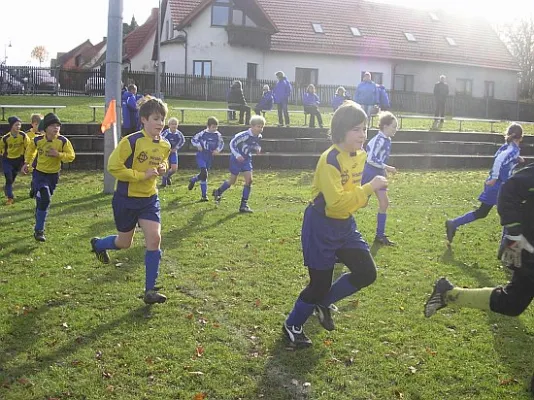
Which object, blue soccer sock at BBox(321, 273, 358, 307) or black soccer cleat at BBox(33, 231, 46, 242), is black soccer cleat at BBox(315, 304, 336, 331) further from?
black soccer cleat at BBox(33, 231, 46, 242)

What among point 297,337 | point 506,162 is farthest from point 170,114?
point 297,337

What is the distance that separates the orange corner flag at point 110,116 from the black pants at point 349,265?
827 centimetres

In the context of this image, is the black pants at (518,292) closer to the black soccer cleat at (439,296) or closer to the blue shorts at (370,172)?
the black soccer cleat at (439,296)

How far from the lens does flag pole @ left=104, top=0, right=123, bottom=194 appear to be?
533 inches

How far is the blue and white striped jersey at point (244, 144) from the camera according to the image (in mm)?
12211

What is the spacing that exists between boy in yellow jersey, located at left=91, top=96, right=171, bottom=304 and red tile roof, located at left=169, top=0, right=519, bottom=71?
122ft

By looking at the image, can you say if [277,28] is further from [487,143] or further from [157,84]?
[487,143]

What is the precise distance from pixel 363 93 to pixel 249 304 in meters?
16.4

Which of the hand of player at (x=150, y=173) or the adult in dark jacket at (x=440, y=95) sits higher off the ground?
the adult in dark jacket at (x=440, y=95)

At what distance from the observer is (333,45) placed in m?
43.8

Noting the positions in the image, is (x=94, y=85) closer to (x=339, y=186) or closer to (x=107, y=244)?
(x=107, y=244)

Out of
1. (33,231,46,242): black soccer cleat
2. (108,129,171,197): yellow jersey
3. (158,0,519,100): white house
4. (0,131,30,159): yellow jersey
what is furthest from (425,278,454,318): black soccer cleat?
(158,0,519,100): white house

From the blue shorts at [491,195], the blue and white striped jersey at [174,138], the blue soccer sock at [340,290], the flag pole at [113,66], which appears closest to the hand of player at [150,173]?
the blue soccer sock at [340,290]

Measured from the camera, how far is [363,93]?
72.6 ft
